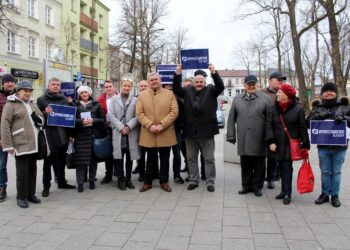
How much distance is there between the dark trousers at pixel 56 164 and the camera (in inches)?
261

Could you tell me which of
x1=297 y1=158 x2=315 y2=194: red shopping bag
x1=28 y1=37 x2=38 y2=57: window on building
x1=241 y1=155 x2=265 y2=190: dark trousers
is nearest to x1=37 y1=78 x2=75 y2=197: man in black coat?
x1=241 y1=155 x2=265 y2=190: dark trousers

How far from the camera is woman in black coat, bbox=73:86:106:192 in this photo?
6.77 meters

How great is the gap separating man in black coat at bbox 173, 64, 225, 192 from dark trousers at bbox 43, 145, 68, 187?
2.28 meters

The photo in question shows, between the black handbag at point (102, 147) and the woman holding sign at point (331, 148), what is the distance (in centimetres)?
349

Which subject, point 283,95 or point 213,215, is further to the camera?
point 283,95

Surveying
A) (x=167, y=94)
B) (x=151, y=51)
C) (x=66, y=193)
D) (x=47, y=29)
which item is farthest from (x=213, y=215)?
(x=47, y=29)

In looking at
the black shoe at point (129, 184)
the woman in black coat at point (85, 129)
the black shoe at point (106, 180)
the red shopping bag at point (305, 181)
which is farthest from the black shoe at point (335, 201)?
the black shoe at point (106, 180)

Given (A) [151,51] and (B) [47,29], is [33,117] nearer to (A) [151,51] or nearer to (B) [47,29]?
(A) [151,51]

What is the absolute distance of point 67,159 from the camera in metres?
6.86

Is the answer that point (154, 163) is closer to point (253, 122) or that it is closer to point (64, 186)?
point (64, 186)

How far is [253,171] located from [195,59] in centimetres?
235

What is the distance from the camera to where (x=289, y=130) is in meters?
6.00

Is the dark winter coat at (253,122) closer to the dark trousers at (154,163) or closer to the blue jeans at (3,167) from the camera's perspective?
the dark trousers at (154,163)

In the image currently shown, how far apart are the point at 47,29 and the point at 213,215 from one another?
113ft
